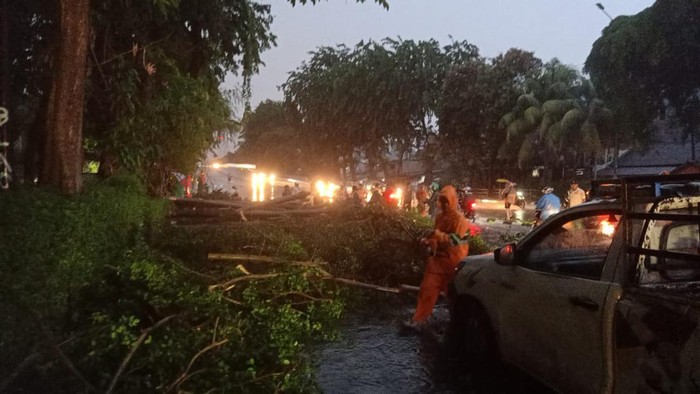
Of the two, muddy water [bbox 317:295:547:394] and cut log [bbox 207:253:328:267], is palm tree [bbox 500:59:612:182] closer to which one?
muddy water [bbox 317:295:547:394]

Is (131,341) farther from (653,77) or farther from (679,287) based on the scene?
(653,77)

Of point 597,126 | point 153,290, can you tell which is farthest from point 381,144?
point 153,290

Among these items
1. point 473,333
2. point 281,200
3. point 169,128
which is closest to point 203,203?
point 281,200

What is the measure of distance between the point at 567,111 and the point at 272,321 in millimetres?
32051

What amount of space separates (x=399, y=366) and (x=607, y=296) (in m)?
2.53

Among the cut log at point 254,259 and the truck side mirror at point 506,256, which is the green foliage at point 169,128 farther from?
the truck side mirror at point 506,256

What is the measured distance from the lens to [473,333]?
5.52 m

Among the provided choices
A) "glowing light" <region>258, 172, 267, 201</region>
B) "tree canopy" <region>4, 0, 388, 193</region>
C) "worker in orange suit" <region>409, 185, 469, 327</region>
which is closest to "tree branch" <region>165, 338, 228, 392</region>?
"worker in orange suit" <region>409, 185, 469, 327</region>

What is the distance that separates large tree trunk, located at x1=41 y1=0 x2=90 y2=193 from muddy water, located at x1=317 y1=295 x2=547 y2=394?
370 centimetres

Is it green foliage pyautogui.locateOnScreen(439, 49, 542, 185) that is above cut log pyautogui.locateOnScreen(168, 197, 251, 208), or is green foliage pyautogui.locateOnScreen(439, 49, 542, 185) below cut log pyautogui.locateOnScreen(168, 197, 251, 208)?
above

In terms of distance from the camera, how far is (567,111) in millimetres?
33969

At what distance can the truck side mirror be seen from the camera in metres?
4.88

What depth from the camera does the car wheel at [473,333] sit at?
203 inches

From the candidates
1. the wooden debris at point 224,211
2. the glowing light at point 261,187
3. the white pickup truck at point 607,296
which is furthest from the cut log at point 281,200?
the white pickup truck at point 607,296
